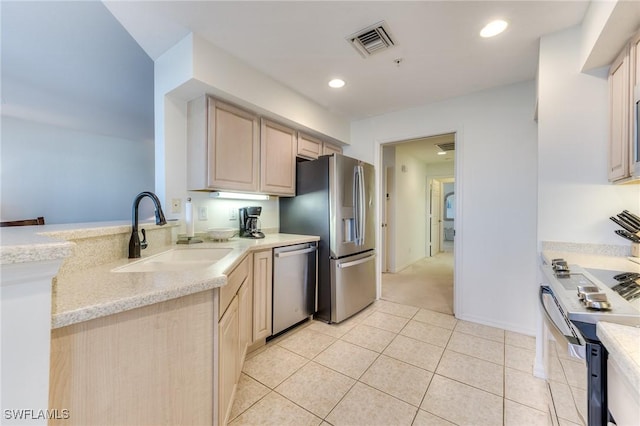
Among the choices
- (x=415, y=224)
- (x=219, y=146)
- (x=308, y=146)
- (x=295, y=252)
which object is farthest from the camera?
(x=415, y=224)

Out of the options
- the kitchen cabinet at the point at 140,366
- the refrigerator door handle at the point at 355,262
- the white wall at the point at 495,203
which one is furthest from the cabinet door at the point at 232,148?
the white wall at the point at 495,203

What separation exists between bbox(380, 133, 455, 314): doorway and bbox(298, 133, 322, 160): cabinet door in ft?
3.30

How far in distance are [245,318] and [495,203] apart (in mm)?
2523

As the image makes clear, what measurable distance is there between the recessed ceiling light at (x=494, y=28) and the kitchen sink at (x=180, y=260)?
2.33 m

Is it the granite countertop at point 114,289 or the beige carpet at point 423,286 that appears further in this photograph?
the beige carpet at point 423,286

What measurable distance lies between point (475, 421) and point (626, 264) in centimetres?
114

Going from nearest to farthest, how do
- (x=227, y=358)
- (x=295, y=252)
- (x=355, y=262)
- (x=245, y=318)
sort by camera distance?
(x=227, y=358) → (x=245, y=318) → (x=295, y=252) → (x=355, y=262)

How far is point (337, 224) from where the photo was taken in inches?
97.5

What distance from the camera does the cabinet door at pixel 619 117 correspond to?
4.21 feet

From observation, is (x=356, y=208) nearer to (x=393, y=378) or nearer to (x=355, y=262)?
(x=355, y=262)

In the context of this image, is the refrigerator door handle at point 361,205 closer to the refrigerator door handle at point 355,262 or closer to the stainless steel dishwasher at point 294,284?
→ the refrigerator door handle at point 355,262

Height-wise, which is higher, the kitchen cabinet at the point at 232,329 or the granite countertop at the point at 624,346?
the granite countertop at the point at 624,346

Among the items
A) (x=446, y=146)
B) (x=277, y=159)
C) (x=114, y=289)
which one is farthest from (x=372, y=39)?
(x=446, y=146)

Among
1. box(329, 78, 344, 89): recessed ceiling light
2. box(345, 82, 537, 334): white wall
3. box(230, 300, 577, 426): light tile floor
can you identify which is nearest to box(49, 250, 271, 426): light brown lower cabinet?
box(230, 300, 577, 426): light tile floor
